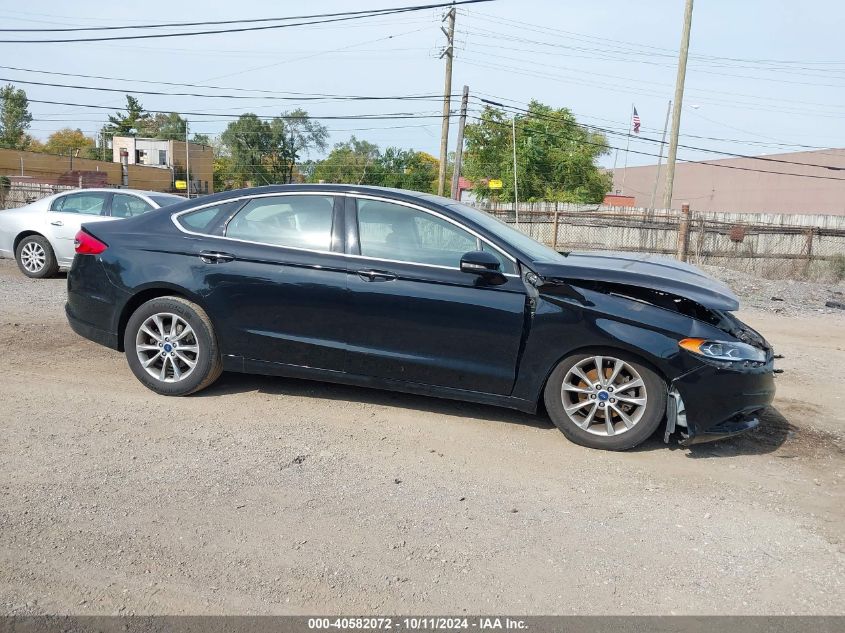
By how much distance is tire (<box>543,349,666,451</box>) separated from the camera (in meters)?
4.54

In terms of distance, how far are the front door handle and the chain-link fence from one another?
30.4ft

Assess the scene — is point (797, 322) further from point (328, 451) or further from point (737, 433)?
point (328, 451)

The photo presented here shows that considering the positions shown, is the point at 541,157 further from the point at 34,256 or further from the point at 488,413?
the point at 488,413

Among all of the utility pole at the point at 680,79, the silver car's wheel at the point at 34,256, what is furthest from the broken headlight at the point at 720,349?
the utility pole at the point at 680,79

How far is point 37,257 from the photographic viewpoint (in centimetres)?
1141

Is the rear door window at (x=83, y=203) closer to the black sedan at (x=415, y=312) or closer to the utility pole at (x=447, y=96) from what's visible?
the black sedan at (x=415, y=312)

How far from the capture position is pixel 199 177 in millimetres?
68125

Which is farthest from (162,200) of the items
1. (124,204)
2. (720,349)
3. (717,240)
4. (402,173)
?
(402,173)

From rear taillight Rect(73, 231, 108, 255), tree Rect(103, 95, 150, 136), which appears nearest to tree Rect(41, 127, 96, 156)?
tree Rect(103, 95, 150, 136)

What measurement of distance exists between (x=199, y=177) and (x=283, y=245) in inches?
2648

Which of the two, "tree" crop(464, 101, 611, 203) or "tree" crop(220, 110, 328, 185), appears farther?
"tree" crop(220, 110, 328, 185)

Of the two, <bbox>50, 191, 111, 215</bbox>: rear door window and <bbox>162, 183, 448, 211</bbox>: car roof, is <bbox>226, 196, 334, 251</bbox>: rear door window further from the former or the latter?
<bbox>50, 191, 111, 215</bbox>: rear door window

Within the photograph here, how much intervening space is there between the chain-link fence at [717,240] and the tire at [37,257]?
818 cm

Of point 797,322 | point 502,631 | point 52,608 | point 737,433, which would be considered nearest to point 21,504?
point 52,608
